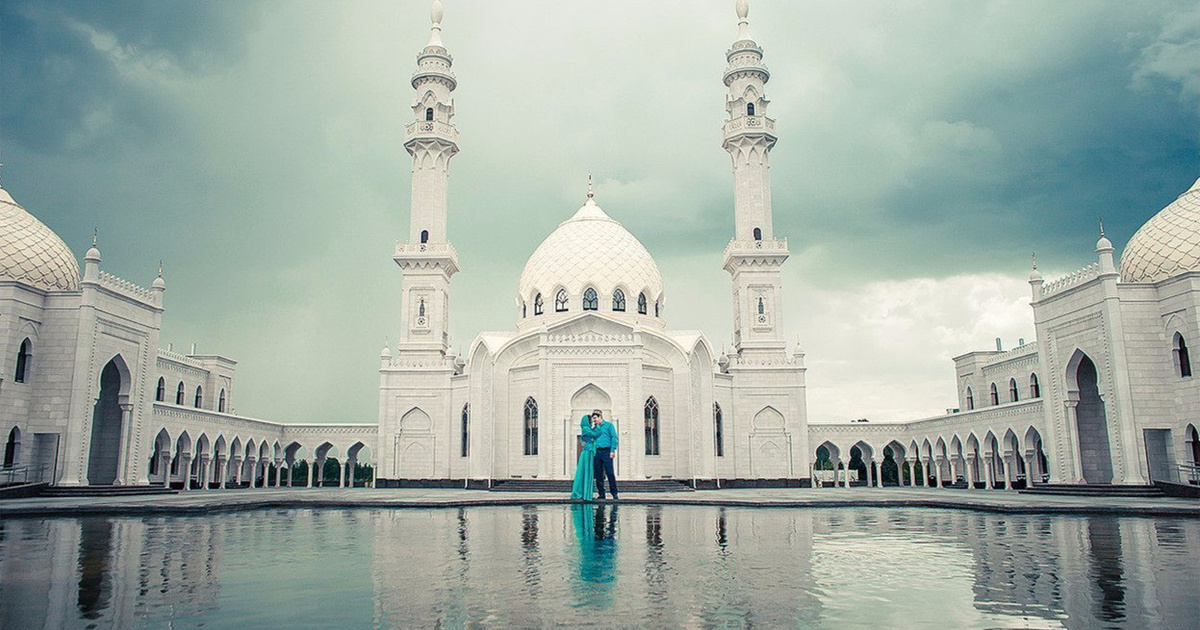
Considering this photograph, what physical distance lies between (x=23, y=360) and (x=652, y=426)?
20699 millimetres

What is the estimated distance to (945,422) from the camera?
116 ft

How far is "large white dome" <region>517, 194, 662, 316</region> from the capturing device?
35031mm

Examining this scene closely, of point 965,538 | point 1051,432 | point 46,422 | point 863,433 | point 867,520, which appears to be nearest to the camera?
point 965,538

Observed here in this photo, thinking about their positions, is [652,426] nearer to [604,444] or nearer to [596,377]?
[596,377]

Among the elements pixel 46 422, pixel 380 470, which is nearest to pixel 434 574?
pixel 46 422

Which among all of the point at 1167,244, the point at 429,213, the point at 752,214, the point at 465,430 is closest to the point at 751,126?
the point at 752,214

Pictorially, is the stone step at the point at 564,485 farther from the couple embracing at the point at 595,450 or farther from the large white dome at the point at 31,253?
the large white dome at the point at 31,253

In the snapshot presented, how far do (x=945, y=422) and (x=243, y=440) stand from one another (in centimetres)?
3151

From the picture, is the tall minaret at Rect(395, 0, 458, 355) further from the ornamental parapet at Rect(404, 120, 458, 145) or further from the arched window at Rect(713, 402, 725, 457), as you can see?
the arched window at Rect(713, 402, 725, 457)

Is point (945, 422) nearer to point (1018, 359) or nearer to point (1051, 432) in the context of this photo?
point (1018, 359)

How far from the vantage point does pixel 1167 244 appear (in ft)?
77.1

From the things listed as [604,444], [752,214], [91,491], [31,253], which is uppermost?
[752,214]

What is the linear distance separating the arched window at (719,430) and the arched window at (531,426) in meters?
7.39

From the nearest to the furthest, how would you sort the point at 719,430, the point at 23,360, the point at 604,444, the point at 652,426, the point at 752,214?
the point at 604,444, the point at 23,360, the point at 652,426, the point at 719,430, the point at 752,214
